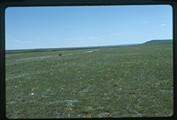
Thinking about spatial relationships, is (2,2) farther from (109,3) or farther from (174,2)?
(174,2)

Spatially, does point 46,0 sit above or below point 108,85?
above

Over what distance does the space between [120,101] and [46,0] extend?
257 inches

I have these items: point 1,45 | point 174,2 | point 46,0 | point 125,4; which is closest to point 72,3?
point 46,0

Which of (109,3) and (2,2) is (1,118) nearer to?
(2,2)

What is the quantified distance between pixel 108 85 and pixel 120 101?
4.02 m

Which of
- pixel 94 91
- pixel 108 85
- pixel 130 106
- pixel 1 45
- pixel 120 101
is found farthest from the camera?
pixel 108 85

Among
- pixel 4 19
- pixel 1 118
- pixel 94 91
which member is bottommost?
pixel 94 91

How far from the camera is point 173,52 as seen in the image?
3027 millimetres

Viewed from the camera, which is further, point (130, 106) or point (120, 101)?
point (120, 101)

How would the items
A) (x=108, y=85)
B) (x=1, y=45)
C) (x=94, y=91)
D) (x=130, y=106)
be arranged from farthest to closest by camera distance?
(x=108, y=85) < (x=94, y=91) < (x=130, y=106) < (x=1, y=45)

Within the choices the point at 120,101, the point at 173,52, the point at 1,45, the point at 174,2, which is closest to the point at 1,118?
the point at 1,45

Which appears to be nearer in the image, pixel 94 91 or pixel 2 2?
pixel 2 2

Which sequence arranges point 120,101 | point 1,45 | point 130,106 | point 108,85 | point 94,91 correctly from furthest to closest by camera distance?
1. point 108,85
2. point 94,91
3. point 120,101
4. point 130,106
5. point 1,45

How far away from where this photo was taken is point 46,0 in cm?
297
